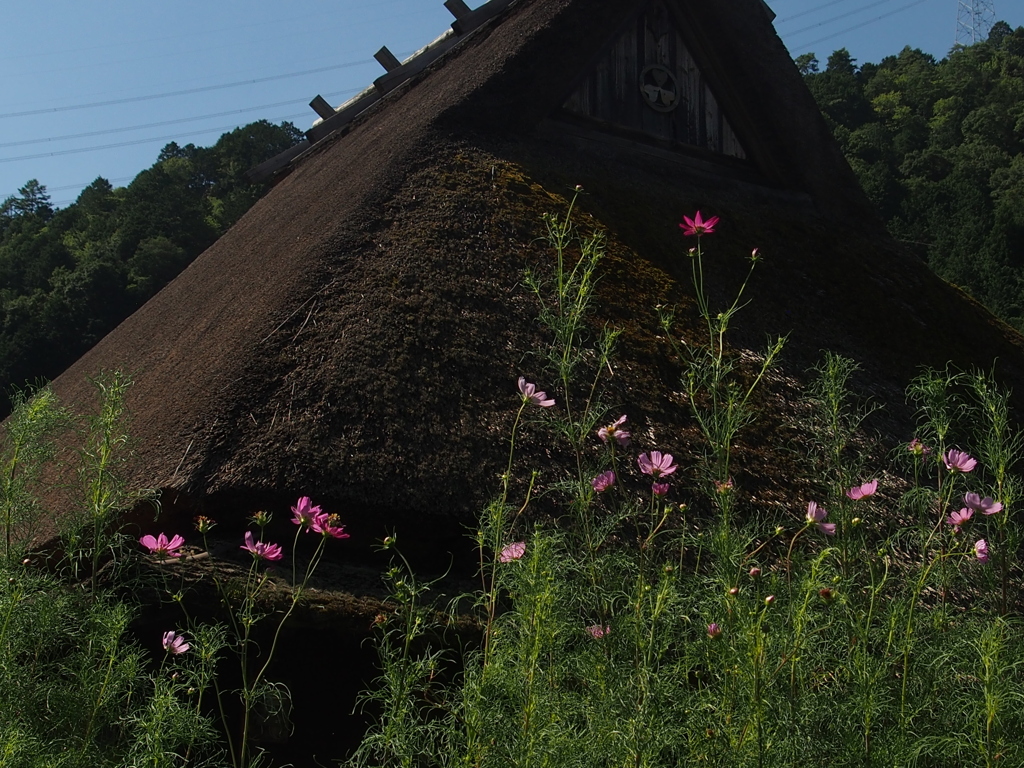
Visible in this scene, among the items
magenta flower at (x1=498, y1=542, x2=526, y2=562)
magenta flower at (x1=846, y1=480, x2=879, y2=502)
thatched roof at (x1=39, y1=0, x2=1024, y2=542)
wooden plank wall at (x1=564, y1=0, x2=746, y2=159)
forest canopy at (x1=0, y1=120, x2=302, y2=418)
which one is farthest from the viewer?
forest canopy at (x1=0, y1=120, x2=302, y2=418)

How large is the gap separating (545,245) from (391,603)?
2488mm

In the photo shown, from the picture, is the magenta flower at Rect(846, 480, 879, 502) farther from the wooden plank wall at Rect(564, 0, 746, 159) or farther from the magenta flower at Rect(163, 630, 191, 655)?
the wooden plank wall at Rect(564, 0, 746, 159)

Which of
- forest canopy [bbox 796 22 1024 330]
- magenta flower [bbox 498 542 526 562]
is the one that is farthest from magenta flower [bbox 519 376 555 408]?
forest canopy [bbox 796 22 1024 330]

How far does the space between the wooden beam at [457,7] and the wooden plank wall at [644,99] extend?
6.54 ft

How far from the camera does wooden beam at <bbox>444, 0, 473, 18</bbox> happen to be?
836cm

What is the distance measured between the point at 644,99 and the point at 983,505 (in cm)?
516

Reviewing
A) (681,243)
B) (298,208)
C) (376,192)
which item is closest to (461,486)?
(376,192)

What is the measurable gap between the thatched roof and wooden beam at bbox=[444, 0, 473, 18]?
39 centimetres

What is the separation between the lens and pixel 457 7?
8.43 meters

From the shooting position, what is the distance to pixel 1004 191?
1015 inches

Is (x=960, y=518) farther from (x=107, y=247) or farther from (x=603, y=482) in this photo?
(x=107, y=247)

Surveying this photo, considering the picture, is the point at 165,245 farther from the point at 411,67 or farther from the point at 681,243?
the point at 681,243

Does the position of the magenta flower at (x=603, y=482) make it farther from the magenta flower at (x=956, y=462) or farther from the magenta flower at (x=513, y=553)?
the magenta flower at (x=956, y=462)

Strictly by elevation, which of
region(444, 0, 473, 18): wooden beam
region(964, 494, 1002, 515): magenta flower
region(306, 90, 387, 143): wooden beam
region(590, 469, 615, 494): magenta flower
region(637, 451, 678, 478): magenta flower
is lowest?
region(964, 494, 1002, 515): magenta flower
